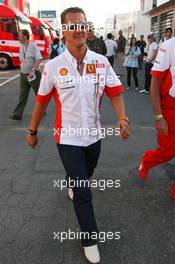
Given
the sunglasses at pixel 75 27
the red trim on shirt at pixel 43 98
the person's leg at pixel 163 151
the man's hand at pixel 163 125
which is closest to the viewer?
the sunglasses at pixel 75 27

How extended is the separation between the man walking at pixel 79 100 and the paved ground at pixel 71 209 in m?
0.36

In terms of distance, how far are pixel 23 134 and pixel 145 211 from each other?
11.0 ft

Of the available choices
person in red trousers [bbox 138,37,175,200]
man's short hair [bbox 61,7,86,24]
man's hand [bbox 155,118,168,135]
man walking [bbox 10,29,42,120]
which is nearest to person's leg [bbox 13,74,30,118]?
man walking [bbox 10,29,42,120]

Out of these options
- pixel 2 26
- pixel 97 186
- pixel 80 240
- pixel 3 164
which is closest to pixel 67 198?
pixel 97 186

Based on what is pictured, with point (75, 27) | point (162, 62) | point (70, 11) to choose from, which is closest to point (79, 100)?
point (75, 27)

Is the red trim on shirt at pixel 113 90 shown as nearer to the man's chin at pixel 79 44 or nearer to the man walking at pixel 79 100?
the man walking at pixel 79 100

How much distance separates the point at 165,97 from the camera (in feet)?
11.1

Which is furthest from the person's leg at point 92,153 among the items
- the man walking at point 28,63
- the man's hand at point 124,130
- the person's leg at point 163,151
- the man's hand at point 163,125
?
the man walking at point 28,63

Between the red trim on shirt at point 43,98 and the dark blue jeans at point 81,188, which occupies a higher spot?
the red trim on shirt at point 43,98

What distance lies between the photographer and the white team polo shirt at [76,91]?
2.60 meters

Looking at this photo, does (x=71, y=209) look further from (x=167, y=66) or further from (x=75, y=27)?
(x=75, y=27)

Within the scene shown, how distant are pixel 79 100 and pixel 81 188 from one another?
0.66 metres

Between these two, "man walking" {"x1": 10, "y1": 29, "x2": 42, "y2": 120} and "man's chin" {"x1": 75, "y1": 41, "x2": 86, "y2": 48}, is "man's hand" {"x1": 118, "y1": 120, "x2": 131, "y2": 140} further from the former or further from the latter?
"man walking" {"x1": 10, "y1": 29, "x2": 42, "y2": 120}

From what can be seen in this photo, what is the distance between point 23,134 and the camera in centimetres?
618
